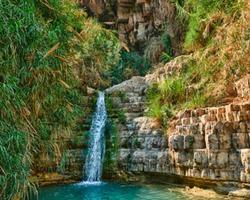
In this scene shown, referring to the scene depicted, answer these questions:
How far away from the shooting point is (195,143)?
9891 millimetres

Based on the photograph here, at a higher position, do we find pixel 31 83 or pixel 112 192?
pixel 31 83

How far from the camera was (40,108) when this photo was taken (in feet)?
23.8

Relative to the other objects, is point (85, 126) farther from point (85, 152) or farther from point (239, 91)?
point (239, 91)

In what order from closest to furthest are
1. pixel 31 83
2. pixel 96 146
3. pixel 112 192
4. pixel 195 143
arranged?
pixel 31 83 < pixel 195 143 < pixel 112 192 < pixel 96 146

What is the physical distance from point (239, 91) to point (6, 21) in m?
6.75

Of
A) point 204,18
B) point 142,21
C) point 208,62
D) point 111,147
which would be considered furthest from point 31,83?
point 142,21

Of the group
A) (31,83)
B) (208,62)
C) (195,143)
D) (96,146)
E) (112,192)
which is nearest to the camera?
(31,83)

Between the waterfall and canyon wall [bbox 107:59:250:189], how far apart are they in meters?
0.84

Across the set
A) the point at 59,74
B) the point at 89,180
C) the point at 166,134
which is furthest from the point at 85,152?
the point at 59,74

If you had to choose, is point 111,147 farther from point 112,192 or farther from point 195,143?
point 195,143

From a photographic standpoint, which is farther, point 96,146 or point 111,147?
point 96,146

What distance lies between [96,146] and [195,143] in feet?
14.6

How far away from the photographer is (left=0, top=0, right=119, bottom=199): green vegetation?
19.4ft

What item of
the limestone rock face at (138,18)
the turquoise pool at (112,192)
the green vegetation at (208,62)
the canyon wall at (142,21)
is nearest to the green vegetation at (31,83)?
the turquoise pool at (112,192)
